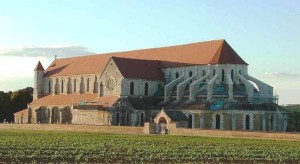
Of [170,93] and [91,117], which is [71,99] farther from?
[170,93]

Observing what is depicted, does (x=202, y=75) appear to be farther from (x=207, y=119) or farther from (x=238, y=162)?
(x=238, y=162)

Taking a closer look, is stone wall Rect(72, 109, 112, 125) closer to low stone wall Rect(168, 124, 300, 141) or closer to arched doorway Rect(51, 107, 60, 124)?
arched doorway Rect(51, 107, 60, 124)

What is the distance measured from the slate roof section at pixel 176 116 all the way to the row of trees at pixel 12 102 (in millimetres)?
42224

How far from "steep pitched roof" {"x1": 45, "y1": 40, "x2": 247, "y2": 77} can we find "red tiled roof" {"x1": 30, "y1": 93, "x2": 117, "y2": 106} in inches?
160

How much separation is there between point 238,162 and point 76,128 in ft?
155

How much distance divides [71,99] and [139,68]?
14628 millimetres

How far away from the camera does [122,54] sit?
96.4m

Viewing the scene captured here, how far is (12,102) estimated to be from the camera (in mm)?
107625

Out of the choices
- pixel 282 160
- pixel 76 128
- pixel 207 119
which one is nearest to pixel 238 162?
pixel 282 160

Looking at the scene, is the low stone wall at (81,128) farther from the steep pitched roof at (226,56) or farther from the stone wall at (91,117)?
the steep pitched roof at (226,56)

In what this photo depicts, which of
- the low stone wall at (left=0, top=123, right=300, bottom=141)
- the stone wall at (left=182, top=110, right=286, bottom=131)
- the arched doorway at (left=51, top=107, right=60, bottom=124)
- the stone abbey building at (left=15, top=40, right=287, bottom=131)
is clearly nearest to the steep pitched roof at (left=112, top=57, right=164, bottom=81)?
the stone abbey building at (left=15, top=40, right=287, bottom=131)

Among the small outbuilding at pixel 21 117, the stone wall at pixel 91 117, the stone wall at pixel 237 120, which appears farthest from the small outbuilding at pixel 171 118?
the small outbuilding at pixel 21 117

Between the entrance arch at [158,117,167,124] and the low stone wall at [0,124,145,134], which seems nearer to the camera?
the low stone wall at [0,124,145,134]

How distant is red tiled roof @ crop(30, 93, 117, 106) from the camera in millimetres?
83294
